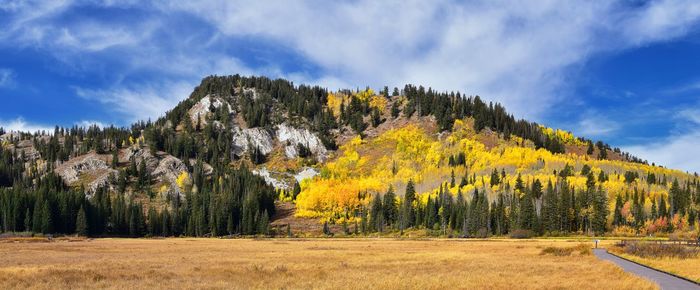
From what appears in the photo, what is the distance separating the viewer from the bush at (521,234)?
13925cm

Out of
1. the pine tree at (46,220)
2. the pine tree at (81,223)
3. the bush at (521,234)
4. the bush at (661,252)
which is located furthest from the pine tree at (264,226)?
the bush at (661,252)

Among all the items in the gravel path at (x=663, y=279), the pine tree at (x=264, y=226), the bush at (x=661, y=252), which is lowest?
the pine tree at (x=264, y=226)

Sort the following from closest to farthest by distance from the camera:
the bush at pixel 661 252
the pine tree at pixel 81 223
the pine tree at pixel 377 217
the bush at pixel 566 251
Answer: the bush at pixel 661 252, the bush at pixel 566 251, the pine tree at pixel 81 223, the pine tree at pixel 377 217

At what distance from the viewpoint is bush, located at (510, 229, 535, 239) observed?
139250 millimetres

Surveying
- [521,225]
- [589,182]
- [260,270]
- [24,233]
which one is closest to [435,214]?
[521,225]

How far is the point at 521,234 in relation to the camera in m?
140

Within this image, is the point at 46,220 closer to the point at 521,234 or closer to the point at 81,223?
the point at 81,223

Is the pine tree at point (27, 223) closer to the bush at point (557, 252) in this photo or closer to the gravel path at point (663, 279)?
the bush at point (557, 252)

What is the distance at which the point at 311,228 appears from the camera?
18875cm

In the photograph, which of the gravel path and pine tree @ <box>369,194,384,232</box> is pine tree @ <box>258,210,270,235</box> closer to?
pine tree @ <box>369,194,384,232</box>

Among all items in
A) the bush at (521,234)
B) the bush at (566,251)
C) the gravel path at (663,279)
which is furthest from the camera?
the bush at (521,234)

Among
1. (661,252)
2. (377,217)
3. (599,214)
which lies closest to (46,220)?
(377,217)

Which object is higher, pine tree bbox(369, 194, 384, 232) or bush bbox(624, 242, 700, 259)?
bush bbox(624, 242, 700, 259)

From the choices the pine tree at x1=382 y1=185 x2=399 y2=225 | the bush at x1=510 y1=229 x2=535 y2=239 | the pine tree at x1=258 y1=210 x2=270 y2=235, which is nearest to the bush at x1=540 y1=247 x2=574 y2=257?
the bush at x1=510 y1=229 x2=535 y2=239
